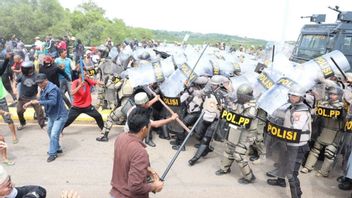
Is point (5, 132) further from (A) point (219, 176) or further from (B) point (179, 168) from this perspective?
(A) point (219, 176)

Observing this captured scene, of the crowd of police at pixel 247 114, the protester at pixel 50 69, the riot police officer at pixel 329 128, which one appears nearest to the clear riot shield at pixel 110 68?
the crowd of police at pixel 247 114

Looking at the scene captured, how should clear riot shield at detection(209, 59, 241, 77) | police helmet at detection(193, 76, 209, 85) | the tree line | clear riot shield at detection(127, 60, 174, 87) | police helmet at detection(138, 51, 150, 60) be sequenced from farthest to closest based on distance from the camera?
1. the tree line
2. police helmet at detection(138, 51, 150, 60)
3. clear riot shield at detection(209, 59, 241, 77)
4. clear riot shield at detection(127, 60, 174, 87)
5. police helmet at detection(193, 76, 209, 85)

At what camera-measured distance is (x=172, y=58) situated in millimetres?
7301

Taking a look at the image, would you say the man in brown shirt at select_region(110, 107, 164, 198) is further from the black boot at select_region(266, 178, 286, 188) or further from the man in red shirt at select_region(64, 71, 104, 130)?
the man in red shirt at select_region(64, 71, 104, 130)

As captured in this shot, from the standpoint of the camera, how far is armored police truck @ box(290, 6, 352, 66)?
28.5ft

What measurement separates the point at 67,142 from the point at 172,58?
281 cm

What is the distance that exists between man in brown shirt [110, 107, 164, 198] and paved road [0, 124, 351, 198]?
200cm

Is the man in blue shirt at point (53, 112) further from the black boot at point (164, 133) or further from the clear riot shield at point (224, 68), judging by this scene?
the clear riot shield at point (224, 68)

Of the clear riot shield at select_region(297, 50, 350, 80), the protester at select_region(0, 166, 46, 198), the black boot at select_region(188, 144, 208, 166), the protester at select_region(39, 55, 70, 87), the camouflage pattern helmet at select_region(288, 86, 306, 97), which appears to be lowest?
the black boot at select_region(188, 144, 208, 166)

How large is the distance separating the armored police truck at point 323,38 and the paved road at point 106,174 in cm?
435

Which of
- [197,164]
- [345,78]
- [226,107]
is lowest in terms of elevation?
[197,164]

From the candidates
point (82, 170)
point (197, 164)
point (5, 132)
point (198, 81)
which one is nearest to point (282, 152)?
point (197, 164)

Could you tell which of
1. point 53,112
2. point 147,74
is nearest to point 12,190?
point 53,112

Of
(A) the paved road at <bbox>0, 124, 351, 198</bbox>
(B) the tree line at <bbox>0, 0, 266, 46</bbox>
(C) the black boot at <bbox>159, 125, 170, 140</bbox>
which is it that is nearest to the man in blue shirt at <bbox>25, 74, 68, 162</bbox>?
(A) the paved road at <bbox>0, 124, 351, 198</bbox>
